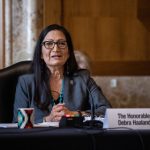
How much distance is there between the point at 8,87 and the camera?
9.45 ft

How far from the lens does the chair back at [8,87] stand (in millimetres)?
2842

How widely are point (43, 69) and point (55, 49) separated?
0.54ft

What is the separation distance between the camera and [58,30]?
286cm

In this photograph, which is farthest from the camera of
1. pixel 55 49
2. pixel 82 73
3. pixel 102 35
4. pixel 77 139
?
pixel 102 35

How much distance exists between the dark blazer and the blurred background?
1.97 meters

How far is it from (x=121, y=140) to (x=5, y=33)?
10.5ft

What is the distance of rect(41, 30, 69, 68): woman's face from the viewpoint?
109 inches

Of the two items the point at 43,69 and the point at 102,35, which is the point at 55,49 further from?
the point at 102,35

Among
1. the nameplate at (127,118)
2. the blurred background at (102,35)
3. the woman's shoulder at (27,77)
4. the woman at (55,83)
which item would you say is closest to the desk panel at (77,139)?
the nameplate at (127,118)

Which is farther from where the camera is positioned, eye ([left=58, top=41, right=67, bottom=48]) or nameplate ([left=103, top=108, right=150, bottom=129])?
eye ([left=58, top=41, right=67, bottom=48])

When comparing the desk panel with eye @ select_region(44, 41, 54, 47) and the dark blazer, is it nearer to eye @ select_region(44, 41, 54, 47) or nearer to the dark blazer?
the dark blazer

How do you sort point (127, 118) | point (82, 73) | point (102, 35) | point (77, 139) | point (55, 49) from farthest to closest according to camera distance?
point (102, 35), point (82, 73), point (55, 49), point (127, 118), point (77, 139)

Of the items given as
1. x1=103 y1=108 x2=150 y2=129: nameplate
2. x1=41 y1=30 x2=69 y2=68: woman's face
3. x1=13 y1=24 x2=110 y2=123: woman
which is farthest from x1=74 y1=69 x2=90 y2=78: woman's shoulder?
x1=103 y1=108 x2=150 y2=129: nameplate

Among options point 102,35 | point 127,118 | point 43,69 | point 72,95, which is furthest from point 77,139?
point 102,35
